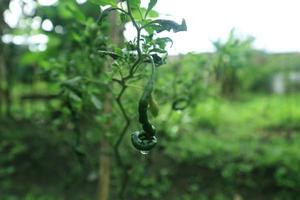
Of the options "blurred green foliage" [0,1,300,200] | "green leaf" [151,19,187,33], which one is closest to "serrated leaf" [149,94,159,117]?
"green leaf" [151,19,187,33]

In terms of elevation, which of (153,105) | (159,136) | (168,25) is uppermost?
(168,25)

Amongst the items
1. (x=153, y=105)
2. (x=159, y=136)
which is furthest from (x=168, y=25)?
(x=159, y=136)

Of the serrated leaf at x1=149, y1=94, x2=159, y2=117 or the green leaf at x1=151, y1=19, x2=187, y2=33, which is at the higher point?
the green leaf at x1=151, y1=19, x2=187, y2=33

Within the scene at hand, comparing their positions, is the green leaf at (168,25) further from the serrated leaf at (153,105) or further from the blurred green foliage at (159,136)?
the blurred green foliage at (159,136)

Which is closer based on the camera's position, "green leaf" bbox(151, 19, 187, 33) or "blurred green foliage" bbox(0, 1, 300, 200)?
"green leaf" bbox(151, 19, 187, 33)

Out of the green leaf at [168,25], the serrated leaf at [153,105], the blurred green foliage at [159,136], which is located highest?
the green leaf at [168,25]

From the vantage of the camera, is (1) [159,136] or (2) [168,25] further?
(1) [159,136]

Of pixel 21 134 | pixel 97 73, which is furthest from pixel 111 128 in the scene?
pixel 21 134

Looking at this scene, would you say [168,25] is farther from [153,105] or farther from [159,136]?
[159,136]

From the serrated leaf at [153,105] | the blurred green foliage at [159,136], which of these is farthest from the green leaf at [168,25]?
the blurred green foliage at [159,136]

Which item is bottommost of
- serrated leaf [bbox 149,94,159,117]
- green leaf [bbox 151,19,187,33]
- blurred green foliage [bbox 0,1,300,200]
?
blurred green foliage [bbox 0,1,300,200]

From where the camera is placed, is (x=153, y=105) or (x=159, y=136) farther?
(x=159, y=136)

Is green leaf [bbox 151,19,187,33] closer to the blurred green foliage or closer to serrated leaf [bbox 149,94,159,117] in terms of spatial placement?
serrated leaf [bbox 149,94,159,117]

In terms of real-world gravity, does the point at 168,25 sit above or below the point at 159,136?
above
